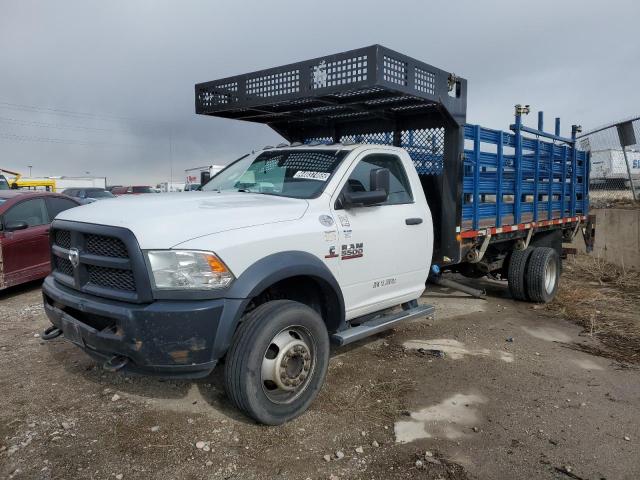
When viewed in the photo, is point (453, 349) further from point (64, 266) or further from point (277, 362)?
point (64, 266)

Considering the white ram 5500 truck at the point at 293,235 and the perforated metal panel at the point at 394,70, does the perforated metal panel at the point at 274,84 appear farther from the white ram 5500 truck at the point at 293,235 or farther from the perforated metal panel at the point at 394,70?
the perforated metal panel at the point at 394,70

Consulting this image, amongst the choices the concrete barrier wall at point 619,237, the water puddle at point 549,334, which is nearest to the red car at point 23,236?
the water puddle at point 549,334

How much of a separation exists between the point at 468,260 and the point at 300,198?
9.89 ft

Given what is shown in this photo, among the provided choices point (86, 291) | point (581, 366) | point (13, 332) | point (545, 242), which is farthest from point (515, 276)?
point (13, 332)

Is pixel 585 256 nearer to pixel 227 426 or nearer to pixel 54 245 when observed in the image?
pixel 227 426

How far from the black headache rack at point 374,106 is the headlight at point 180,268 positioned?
205cm

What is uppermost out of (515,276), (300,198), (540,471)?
(300,198)

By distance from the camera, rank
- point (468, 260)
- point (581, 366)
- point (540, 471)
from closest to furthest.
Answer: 1. point (540, 471)
2. point (581, 366)
3. point (468, 260)

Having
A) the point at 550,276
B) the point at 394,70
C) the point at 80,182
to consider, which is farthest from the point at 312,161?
the point at 80,182

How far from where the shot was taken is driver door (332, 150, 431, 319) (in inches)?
156

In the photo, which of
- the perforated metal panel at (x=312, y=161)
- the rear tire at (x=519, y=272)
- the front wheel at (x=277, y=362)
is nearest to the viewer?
the front wheel at (x=277, y=362)

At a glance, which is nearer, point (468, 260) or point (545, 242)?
point (468, 260)

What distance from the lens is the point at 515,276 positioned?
7.12 metres

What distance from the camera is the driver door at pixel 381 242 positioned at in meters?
3.97
